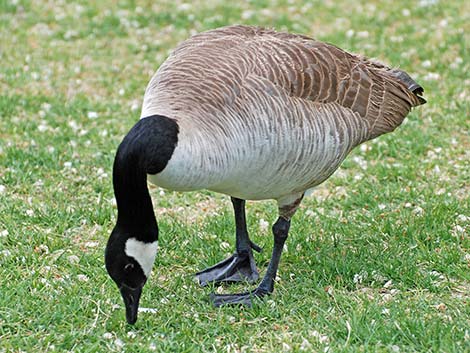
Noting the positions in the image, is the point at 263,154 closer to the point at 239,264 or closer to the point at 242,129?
the point at 242,129

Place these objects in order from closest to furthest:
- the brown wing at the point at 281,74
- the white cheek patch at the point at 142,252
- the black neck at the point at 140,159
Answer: the black neck at the point at 140,159
the white cheek patch at the point at 142,252
the brown wing at the point at 281,74

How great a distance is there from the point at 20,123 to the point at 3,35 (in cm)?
284

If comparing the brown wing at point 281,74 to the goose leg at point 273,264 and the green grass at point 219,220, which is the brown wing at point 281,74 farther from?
the green grass at point 219,220

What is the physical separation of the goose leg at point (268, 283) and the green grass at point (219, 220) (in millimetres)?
91

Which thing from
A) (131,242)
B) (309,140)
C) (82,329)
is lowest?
(82,329)

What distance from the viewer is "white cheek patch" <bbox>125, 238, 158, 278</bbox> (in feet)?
13.8

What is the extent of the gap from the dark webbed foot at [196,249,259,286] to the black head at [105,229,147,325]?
2.97 ft

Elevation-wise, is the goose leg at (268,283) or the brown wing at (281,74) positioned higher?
the brown wing at (281,74)

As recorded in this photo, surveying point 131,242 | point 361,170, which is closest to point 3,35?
point 361,170

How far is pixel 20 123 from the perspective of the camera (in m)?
7.59

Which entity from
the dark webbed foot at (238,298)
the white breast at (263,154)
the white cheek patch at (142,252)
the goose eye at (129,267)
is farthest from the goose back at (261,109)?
the dark webbed foot at (238,298)

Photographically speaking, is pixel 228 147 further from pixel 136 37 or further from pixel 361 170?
pixel 136 37

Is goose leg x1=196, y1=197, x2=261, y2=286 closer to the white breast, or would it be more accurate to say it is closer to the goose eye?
the white breast

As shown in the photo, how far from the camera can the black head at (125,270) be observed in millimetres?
4223
